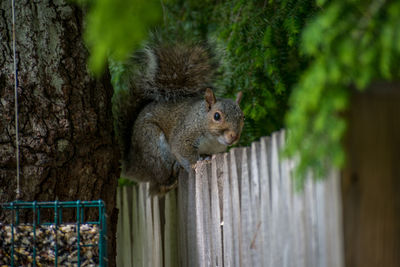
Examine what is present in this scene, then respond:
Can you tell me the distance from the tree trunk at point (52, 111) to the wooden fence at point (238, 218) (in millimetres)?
463

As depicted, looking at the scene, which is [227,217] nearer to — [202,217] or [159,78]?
[202,217]

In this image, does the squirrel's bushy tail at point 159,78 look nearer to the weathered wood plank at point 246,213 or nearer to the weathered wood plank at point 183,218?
the weathered wood plank at point 183,218

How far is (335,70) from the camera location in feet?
3.70

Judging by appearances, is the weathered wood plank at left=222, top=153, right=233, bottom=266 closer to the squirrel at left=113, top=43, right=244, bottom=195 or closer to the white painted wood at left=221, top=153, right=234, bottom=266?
the white painted wood at left=221, top=153, right=234, bottom=266

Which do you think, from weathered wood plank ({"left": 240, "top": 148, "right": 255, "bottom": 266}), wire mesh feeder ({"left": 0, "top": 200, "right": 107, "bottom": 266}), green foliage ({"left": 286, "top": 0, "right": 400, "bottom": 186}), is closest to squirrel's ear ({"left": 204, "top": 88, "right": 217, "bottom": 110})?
weathered wood plank ({"left": 240, "top": 148, "right": 255, "bottom": 266})

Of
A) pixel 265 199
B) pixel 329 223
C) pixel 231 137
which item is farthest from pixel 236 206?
pixel 231 137

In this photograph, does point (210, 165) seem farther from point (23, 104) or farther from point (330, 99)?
point (330, 99)

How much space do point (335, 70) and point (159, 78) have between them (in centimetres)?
241

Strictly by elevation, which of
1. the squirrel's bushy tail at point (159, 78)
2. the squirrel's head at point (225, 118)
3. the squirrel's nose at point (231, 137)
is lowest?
the squirrel's nose at point (231, 137)

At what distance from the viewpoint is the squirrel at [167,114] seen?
341cm

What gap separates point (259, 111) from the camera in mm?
2977

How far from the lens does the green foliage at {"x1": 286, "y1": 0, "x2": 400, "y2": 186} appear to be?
1.12 meters

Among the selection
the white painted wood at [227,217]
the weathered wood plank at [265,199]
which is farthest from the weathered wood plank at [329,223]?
the white painted wood at [227,217]

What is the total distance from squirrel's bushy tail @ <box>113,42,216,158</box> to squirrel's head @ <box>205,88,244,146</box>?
0.27 metres
